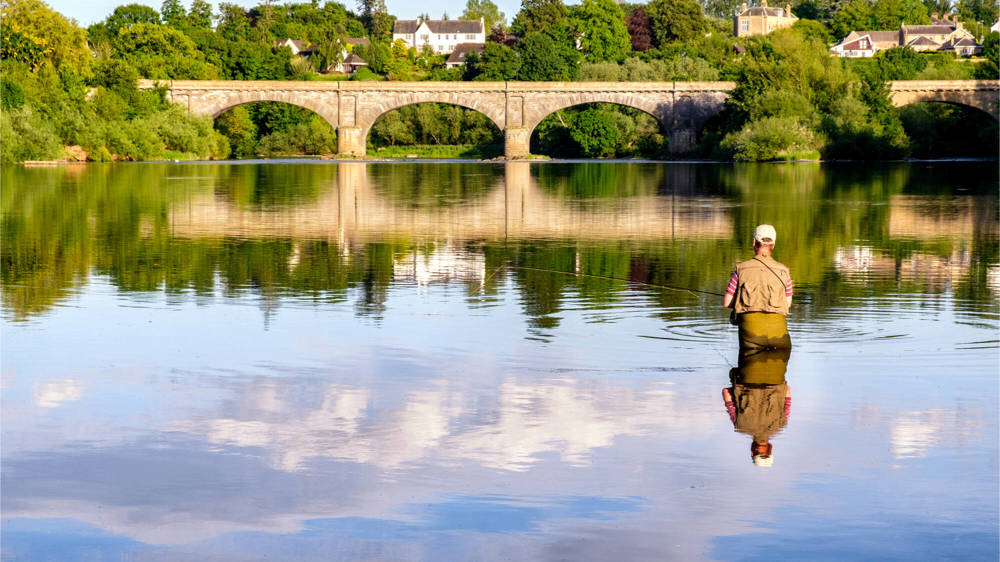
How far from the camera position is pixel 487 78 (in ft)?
469

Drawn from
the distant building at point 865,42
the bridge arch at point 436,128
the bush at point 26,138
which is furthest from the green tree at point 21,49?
the distant building at point 865,42

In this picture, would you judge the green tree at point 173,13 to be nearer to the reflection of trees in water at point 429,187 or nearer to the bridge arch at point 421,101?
the bridge arch at point 421,101

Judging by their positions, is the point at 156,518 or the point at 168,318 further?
the point at 168,318

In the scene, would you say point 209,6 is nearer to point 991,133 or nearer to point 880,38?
point 880,38

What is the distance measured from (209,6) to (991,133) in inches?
4027

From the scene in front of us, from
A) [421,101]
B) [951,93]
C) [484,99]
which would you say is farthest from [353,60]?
[951,93]

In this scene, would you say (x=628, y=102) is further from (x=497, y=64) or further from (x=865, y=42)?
(x=865, y=42)

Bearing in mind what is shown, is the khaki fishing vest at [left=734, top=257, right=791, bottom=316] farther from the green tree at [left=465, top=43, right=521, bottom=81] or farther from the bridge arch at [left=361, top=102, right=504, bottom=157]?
the green tree at [left=465, top=43, right=521, bottom=81]

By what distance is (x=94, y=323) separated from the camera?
1482cm

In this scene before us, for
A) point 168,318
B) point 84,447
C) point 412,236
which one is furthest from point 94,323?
point 412,236

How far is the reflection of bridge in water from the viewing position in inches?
1099

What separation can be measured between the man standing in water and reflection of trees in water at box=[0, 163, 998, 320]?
3098 mm

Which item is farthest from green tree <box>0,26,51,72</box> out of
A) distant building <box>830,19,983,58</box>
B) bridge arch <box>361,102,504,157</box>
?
distant building <box>830,19,983,58</box>

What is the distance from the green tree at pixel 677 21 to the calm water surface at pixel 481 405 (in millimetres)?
143098
